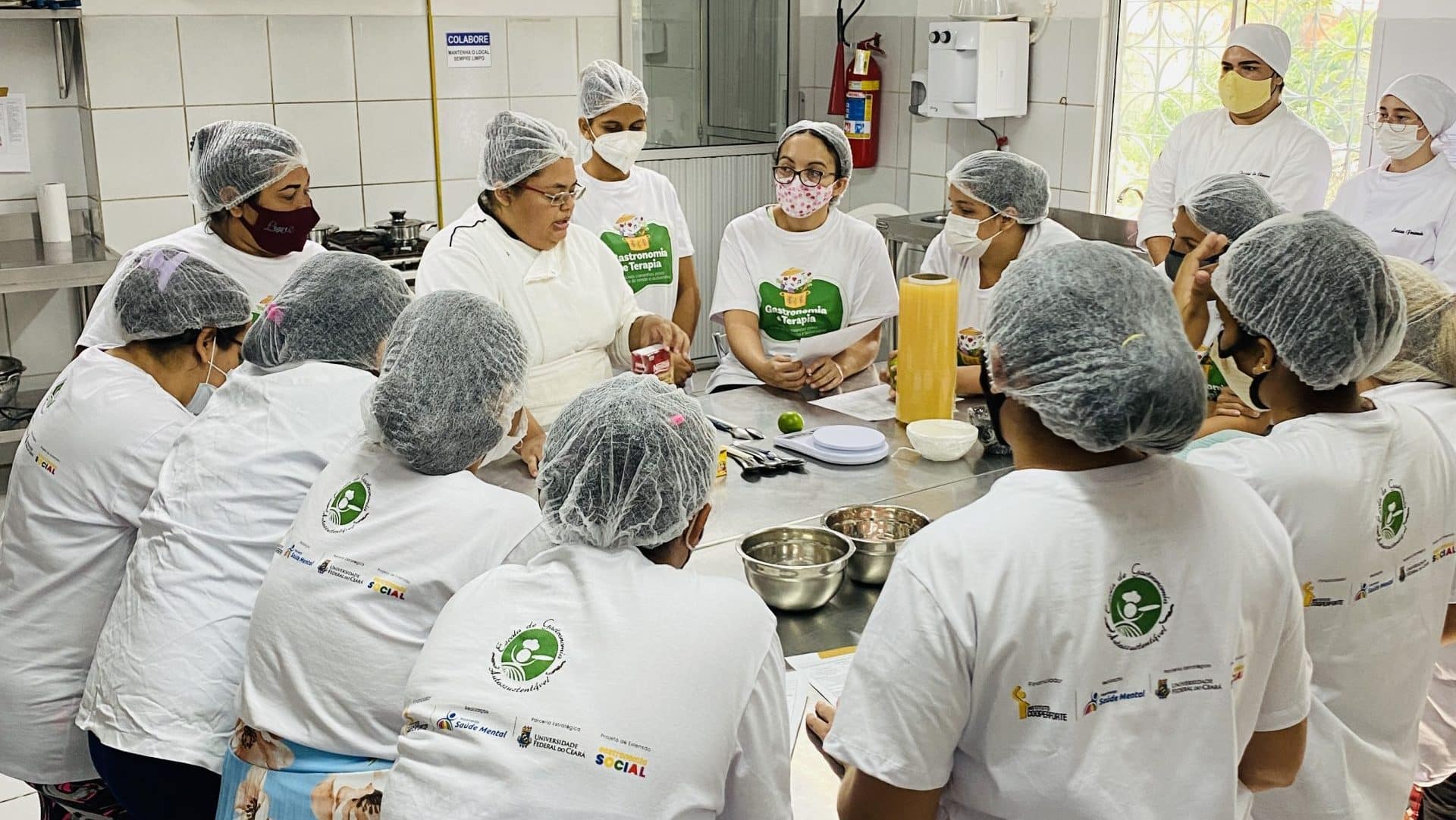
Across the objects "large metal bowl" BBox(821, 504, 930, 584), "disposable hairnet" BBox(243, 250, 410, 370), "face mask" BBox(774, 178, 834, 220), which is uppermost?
"face mask" BBox(774, 178, 834, 220)

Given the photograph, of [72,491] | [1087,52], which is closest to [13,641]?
[72,491]

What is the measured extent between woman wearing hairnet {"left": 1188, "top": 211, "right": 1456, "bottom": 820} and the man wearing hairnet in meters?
2.49

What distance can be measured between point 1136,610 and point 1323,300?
1.98 ft

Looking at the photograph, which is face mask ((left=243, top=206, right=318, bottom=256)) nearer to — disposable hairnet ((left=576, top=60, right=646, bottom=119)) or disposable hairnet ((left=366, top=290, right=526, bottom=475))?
disposable hairnet ((left=576, top=60, right=646, bottom=119))

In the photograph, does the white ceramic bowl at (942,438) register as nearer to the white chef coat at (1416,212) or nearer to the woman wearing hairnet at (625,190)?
the woman wearing hairnet at (625,190)

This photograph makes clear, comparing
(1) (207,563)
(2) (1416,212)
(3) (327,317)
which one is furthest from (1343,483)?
(2) (1416,212)

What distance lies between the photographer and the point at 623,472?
1.47 metres

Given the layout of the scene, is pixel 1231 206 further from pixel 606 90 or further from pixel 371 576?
pixel 371 576

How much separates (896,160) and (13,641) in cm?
452

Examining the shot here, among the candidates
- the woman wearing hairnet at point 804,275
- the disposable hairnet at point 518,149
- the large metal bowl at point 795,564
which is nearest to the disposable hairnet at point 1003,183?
the woman wearing hairnet at point 804,275

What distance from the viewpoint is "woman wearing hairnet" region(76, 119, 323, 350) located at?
112 inches

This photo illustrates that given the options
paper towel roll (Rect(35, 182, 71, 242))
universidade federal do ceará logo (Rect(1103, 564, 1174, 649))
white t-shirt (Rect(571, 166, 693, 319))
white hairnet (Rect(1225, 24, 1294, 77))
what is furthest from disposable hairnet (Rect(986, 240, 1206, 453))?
paper towel roll (Rect(35, 182, 71, 242))

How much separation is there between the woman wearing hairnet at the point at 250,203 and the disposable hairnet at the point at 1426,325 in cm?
222

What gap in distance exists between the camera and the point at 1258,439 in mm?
1731
